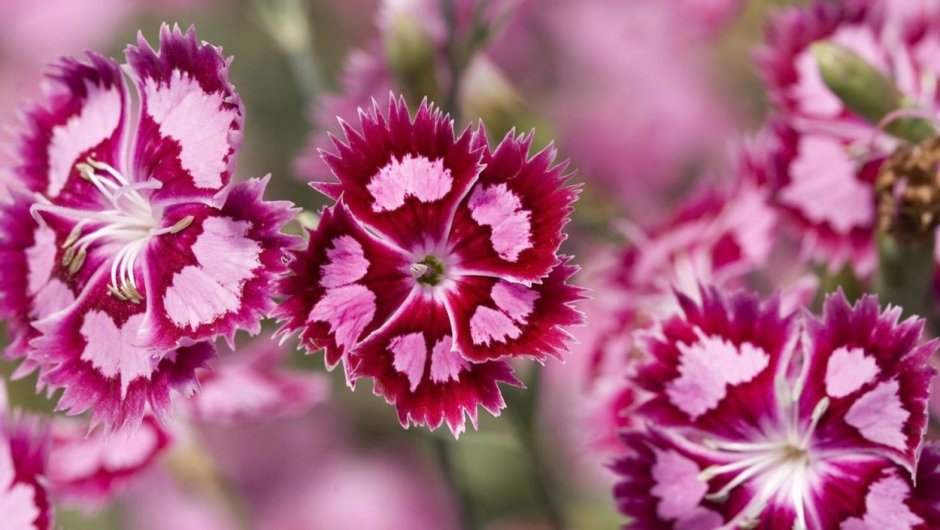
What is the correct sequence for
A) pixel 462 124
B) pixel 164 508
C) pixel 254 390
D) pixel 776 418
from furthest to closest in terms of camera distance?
pixel 164 508 → pixel 254 390 → pixel 462 124 → pixel 776 418

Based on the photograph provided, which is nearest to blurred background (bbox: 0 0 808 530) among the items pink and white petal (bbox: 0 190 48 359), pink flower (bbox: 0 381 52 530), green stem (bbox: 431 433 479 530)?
green stem (bbox: 431 433 479 530)

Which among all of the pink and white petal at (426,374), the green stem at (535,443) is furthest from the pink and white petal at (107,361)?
the green stem at (535,443)

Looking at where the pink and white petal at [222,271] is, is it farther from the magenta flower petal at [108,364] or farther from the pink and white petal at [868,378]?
the pink and white petal at [868,378]

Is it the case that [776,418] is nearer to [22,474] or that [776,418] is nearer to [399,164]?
[399,164]

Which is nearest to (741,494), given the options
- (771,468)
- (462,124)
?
(771,468)

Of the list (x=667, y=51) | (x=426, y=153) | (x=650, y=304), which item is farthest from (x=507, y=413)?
(x=667, y=51)

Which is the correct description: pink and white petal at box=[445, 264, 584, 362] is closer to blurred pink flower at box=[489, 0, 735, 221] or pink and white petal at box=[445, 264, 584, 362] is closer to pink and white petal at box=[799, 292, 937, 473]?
pink and white petal at box=[799, 292, 937, 473]

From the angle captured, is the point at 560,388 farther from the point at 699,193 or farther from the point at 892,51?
the point at 892,51
